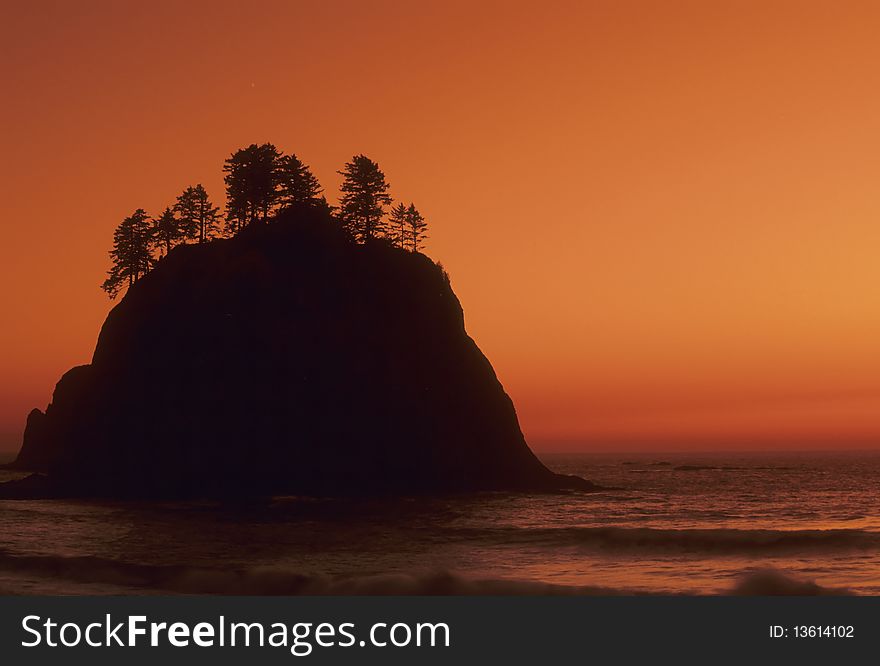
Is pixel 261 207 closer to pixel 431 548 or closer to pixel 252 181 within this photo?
pixel 252 181

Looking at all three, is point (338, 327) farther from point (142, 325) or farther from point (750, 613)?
point (750, 613)

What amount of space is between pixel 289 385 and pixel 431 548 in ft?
93.0

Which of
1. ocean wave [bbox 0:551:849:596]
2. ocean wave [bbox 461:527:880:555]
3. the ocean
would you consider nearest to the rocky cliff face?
the ocean

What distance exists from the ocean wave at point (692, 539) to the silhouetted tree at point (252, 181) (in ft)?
148

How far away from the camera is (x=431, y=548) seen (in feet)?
116

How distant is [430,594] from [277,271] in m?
43.2

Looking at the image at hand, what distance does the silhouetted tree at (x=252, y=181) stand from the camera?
74375 mm

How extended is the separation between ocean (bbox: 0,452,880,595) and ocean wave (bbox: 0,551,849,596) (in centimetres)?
7

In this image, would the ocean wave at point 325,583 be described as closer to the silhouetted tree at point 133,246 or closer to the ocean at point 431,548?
the ocean at point 431,548

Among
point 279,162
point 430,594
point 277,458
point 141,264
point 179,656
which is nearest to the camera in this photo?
point 179,656

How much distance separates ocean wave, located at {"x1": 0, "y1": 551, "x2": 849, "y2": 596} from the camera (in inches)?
1030

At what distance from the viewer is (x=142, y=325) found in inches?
2569

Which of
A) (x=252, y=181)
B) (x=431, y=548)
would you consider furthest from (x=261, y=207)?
(x=431, y=548)

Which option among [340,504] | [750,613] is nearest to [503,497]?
[340,504]
